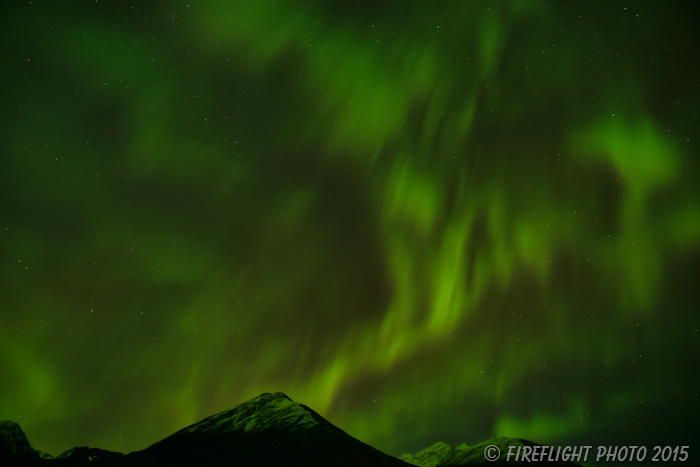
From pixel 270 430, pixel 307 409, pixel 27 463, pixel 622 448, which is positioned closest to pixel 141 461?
pixel 27 463

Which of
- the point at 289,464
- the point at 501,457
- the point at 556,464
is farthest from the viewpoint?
the point at 501,457

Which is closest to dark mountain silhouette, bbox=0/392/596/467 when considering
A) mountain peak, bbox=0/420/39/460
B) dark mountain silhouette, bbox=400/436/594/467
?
mountain peak, bbox=0/420/39/460

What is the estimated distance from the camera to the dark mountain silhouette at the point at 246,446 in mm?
91062

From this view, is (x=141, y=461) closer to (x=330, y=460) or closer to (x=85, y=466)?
(x=85, y=466)

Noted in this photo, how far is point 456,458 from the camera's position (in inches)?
7313

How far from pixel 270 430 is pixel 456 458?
11017 centimetres

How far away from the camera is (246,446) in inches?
4173

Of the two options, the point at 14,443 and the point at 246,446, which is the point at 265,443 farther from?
the point at 14,443

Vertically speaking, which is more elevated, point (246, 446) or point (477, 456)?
→ point (477, 456)

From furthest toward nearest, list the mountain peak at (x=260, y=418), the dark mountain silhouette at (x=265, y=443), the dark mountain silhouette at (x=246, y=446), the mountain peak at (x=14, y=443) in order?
the mountain peak at (x=260, y=418)
the dark mountain silhouette at (x=265, y=443)
the dark mountain silhouette at (x=246, y=446)
the mountain peak at (x=14, y=443)

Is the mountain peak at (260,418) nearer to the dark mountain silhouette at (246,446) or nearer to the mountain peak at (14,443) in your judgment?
the dark mountain silhouette at (246,446)

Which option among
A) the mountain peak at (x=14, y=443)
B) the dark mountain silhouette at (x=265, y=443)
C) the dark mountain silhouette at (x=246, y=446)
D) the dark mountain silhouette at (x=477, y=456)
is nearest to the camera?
the mountain peak at (x=14, y=443)

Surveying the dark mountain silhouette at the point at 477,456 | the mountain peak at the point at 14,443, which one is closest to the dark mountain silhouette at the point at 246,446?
the mountain peak at the point at 14,443

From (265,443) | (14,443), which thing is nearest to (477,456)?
(265,443)
